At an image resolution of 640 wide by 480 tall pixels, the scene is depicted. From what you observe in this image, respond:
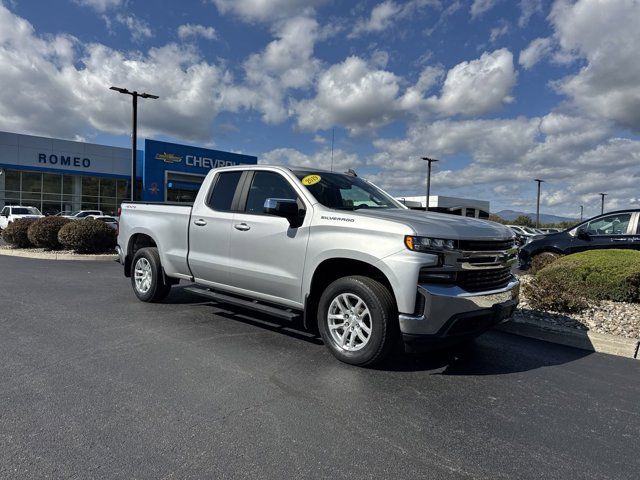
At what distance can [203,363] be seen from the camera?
434 cm

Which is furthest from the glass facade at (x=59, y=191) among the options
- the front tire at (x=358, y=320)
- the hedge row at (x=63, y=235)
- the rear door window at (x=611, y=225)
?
the front tire at (x=358, y=320)

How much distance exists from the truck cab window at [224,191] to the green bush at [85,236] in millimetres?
9114

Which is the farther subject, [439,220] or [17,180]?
[17,180]


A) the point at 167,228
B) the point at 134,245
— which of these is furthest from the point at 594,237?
the point at 134,245

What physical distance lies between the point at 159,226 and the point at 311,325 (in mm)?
2956

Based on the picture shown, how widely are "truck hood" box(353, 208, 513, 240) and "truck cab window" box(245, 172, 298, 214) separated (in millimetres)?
1042

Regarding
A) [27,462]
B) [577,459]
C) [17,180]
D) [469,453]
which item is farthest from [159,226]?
[17,180]

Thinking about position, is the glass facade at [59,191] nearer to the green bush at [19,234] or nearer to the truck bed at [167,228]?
the green bush at [19,234]

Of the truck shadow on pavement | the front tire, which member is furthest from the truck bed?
the front tire

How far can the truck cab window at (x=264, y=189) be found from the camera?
16.8 feet

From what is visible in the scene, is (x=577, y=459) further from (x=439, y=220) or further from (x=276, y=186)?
(x=276, y=186)

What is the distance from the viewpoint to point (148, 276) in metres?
6.79

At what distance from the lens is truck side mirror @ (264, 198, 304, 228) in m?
4.52

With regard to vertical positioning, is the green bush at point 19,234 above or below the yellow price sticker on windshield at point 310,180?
below
